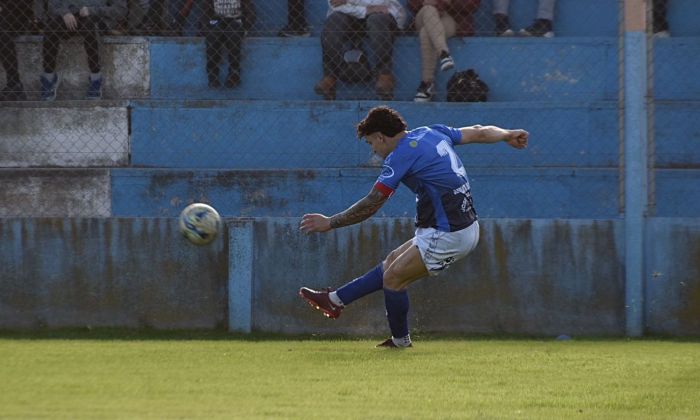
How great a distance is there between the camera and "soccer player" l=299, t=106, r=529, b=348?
8672mm

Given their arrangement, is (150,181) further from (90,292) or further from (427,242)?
(427,242)

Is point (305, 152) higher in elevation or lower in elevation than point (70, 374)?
higher

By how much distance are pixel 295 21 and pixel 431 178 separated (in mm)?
4714

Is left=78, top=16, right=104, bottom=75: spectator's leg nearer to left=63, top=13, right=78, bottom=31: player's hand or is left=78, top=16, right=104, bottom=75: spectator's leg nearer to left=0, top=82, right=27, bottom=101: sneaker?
left=63, top=13, right=78, bottom=31: player's hand

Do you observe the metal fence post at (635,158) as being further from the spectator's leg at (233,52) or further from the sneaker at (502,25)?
the spectator's leg at (233,52)

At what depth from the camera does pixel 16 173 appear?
12.2 meters

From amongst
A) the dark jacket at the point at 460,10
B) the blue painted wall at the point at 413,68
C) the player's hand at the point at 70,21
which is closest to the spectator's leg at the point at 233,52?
the blue painted wall at the point at 413,68

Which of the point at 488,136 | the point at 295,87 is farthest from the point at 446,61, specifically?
the point at 488,136

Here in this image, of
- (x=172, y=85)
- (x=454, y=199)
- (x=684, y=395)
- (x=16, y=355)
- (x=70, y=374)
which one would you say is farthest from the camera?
(x=172, y=85)

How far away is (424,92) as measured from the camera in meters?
12.4

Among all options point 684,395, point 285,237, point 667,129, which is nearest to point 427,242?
point 285,237

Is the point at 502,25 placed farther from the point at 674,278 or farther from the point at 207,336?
the point at 207,336

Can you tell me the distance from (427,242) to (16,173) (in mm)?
5183

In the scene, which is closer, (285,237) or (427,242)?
(427,242)
